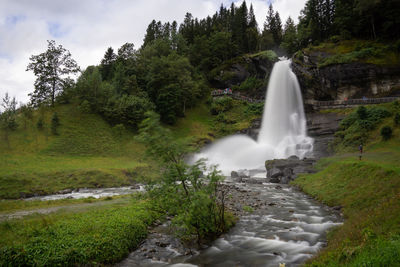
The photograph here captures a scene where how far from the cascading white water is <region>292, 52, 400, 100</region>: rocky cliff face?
283cm

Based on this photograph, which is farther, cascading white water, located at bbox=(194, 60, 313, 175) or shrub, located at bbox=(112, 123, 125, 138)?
shrub, located at bbox=(112, 123, 125, 138)

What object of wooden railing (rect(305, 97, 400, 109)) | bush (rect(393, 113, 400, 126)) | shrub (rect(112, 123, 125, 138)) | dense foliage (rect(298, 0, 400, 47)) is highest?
dense foliage (rect(298, 0, 400, 47))

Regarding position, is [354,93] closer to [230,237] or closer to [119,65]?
[230,237]

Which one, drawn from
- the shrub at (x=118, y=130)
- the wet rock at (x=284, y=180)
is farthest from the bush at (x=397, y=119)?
the shrub at (x=118, y=130)

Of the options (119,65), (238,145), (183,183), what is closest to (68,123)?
(119,65)

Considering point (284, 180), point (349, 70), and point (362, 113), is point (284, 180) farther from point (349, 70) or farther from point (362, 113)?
point (349, 70)

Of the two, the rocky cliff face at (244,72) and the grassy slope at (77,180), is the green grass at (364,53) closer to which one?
the rocky cliff face at (244,72)

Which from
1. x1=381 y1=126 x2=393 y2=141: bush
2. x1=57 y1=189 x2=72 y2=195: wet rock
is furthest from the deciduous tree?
x1=381 y1=126 x2=393 y2=141: bush

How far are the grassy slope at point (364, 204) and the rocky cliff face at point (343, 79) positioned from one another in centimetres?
1547

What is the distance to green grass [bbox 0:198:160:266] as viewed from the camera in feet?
25.8

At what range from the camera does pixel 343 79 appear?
152 feet

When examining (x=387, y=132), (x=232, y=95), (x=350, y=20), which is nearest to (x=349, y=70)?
(x=350, y=20)

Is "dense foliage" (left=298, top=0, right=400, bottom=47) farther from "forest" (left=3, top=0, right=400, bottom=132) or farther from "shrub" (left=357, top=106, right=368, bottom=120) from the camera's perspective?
"shrub" (left=357, top=106, right=368, bottom=120)

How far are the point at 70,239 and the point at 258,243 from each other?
7.76m
